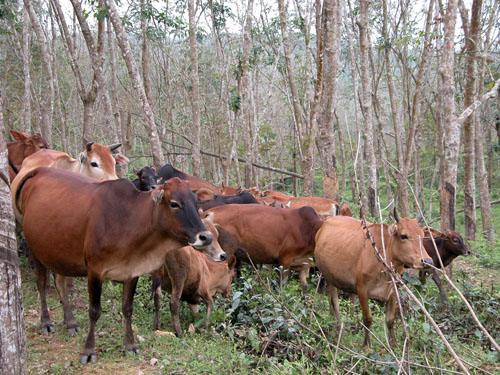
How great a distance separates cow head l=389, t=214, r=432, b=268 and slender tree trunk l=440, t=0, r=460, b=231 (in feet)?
8.72

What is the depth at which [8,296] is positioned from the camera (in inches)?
123

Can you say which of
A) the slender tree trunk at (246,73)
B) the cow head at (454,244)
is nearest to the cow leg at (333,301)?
the cow head at (454,244)

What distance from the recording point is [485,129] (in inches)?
955

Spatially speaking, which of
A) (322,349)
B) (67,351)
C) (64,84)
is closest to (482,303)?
(322,349)

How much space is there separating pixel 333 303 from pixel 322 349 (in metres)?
1.61

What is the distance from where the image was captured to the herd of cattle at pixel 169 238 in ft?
15.6

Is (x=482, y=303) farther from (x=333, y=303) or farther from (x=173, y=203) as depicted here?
(x=173, y=203)

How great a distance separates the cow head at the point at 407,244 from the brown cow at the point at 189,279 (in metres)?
2.05

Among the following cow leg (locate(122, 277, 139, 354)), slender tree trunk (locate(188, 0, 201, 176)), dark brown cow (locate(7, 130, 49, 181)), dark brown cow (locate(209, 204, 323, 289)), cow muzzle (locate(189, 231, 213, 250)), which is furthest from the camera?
slender tree trunk (locate(188, 0, 201, 176))

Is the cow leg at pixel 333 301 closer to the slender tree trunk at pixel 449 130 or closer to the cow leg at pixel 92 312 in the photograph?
the slender tree trunk at pixel 449 130

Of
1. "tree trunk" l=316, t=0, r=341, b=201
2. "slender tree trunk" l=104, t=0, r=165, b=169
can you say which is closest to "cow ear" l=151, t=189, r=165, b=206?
"slender tree trunk" l=104, t=0, r=165, b=169

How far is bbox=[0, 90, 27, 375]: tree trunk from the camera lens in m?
3.07

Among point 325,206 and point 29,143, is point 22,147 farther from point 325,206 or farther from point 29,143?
point 325,206

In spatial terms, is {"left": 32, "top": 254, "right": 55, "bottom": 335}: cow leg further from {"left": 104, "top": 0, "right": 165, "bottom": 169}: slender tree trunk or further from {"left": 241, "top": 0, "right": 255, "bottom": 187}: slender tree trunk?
{"left": 241, "top": 0, "right": 255, "bottom": 187}: slender tree trunk
